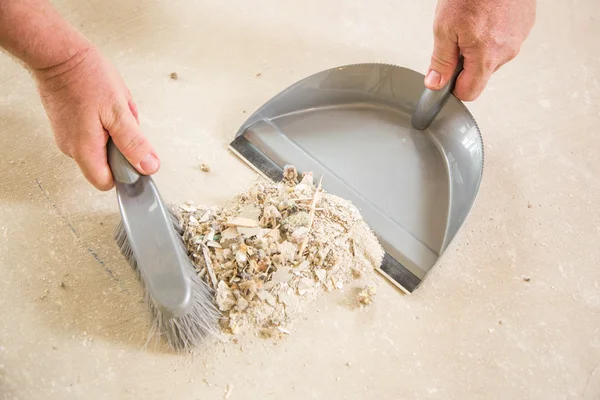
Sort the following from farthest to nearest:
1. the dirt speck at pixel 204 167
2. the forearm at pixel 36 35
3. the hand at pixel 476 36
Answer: the dirt speck at pixel 204 167
the hand at pixel 476 36
the forearm at pixel 36 35

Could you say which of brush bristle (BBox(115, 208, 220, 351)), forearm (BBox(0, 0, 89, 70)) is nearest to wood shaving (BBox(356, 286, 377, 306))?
brush bristle (BBox(115, 208, 220, 351))

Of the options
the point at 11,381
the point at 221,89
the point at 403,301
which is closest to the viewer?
the point at 11,381

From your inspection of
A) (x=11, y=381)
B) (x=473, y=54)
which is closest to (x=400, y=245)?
(x=473, y=54)

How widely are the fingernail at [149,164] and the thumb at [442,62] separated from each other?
1.59 ft

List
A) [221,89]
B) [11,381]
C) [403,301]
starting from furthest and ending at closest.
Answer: [221,89]
[403,301]
[11,381]

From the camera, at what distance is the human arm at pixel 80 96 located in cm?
75

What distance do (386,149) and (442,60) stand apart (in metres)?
0.21

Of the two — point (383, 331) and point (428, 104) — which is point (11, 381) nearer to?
point (383, 331)

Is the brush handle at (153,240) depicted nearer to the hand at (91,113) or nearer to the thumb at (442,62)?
the hand at (91,113)

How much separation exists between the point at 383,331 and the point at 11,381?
0.61 metres

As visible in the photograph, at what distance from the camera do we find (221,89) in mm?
1133

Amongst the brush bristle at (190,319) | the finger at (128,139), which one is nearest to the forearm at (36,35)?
the finger at (128,139)

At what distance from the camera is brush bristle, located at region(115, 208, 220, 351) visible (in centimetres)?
78

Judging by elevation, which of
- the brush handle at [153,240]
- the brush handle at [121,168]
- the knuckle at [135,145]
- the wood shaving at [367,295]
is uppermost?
the knuckle at [135,145]
